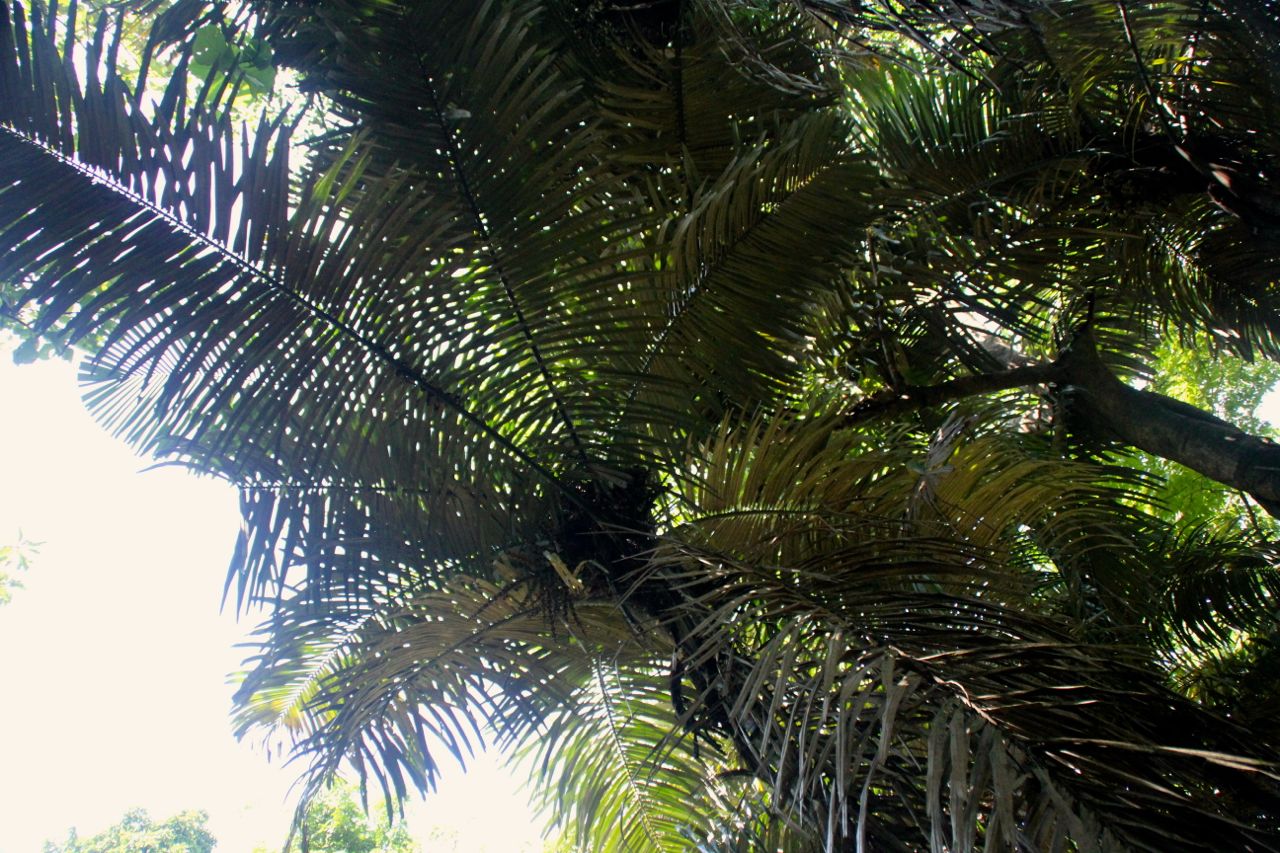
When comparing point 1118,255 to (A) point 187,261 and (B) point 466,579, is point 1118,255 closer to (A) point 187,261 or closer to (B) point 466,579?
(B) point 466,579

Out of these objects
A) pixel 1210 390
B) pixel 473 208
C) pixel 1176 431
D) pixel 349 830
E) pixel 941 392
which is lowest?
pixel 349 830

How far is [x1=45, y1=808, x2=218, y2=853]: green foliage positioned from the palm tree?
11116 mm

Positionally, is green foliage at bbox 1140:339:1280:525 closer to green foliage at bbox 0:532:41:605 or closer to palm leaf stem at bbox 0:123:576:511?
palm leaf stem at bbox 0:123:576:511

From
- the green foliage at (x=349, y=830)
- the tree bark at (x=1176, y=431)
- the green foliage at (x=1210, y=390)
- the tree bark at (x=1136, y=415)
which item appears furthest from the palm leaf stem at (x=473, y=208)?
the green foliage at (x=349, y=830)

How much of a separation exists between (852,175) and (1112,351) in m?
2.05

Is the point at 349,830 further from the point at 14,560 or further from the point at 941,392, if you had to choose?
the point at 941,392

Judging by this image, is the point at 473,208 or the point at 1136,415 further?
the point at 1136,415

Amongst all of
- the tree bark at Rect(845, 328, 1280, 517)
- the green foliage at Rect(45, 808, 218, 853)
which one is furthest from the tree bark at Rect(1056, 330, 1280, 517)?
the green foliage at Rect(45, 808, 218, 853)

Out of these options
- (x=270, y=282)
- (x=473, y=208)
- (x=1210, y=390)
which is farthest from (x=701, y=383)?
(x=1210, y=390)

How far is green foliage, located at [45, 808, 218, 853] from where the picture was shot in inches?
450

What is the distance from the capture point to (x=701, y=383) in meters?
2.29

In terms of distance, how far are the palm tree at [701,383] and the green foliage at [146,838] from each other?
1112cm

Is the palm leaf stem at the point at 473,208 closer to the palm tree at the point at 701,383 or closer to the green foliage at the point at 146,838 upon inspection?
the palm tree at the point at 701,383

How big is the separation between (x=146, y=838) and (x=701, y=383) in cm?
1310
